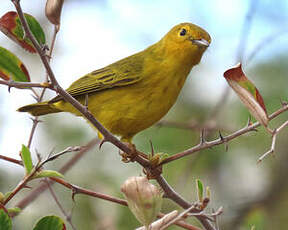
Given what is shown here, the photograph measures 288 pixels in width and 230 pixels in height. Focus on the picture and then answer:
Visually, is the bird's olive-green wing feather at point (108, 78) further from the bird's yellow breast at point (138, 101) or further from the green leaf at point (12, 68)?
the green leaf at point (12, 68)

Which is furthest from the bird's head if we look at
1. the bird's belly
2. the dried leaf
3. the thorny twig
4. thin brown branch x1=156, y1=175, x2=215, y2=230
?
the dried leaf

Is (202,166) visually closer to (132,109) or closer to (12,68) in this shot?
(132,109)

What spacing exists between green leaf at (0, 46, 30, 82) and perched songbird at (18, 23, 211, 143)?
1.67 metres

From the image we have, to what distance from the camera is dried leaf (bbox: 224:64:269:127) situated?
2367mm

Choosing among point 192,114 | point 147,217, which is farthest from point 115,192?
point 147,217

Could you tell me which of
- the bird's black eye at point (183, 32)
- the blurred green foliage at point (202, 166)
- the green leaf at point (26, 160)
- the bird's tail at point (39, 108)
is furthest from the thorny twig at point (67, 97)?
the blurred green foliage at point (202, 166)

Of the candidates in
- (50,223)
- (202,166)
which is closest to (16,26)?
(50,223)

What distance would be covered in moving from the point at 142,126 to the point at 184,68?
0.72m

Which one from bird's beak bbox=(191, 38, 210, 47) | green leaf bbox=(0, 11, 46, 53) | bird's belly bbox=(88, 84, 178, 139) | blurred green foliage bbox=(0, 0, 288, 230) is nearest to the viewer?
green leaf bbox=(0, 11, 46, 53)

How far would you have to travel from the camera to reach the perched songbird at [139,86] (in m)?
4.48

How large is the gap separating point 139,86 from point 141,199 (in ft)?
8.57

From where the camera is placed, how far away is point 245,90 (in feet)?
7.91

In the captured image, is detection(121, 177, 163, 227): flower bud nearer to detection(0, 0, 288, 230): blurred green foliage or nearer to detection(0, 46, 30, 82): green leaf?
detection(0, 46, 30, 82): green leaf

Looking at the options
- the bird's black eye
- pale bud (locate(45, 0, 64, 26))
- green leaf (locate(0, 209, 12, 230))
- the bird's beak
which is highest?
pale bud (locate(45, 0, 64, 26))
